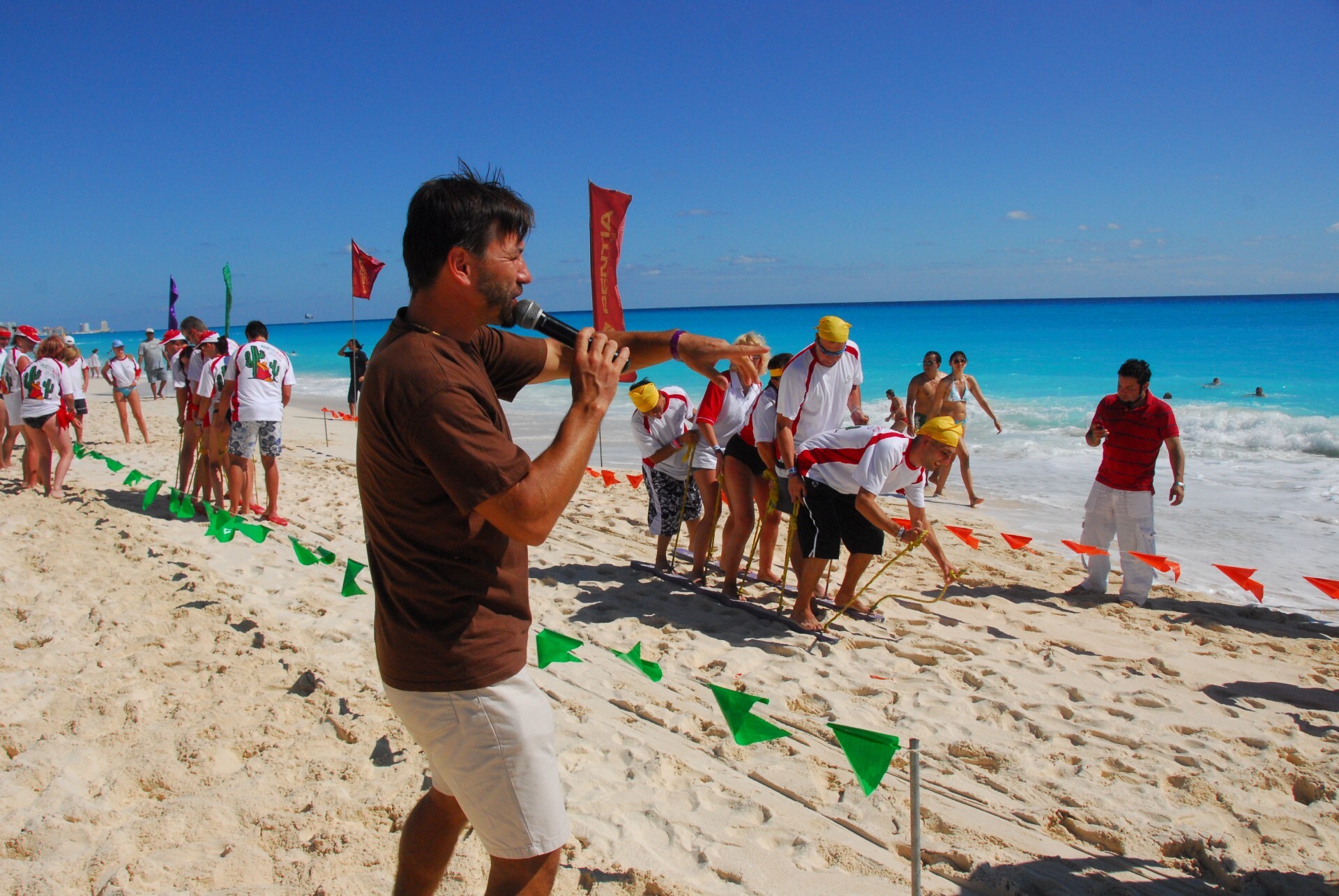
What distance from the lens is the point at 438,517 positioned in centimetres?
162

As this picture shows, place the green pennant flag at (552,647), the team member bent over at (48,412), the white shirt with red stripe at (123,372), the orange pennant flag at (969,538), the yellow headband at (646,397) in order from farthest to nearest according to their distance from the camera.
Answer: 1. the white shirt with red stripe at (123,372)
2. the team member bent over at (48,412)
3. the orange pennant flag at (969,538)
4. the yellow headband at (646,397)
5. the green pennant flag at (552,647)

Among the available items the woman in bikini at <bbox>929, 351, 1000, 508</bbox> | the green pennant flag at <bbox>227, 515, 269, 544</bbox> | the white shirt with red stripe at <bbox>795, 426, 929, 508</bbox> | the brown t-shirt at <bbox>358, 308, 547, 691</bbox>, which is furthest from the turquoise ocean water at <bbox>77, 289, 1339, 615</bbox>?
the brown t-shirt at <bbox>358, 308, 547, 691</bbox>

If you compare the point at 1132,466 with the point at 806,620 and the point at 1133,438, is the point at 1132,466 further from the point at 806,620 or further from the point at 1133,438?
the point at 806,620

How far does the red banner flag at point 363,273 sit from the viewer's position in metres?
11.5

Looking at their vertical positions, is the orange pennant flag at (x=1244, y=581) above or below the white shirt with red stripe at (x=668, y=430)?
below

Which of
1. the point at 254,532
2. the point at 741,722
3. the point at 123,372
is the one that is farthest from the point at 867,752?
the point at 123,372

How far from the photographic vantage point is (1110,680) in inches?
174

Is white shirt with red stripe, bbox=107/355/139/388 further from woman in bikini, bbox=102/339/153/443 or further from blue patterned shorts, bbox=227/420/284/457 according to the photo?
blue patterned shorts, bbox=227/420/284/457

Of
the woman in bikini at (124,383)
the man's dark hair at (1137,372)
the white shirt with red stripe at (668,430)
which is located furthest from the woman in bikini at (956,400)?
the woman in bikini at (124,383)

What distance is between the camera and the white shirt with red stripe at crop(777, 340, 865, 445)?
17.1 feet

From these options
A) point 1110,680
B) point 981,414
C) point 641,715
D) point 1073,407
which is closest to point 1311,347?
point 1073,407

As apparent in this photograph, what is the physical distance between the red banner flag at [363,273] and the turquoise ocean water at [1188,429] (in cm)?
345

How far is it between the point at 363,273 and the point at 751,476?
8240 millimetres

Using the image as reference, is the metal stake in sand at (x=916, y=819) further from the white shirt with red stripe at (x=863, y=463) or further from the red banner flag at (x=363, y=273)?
the red banner flag at (x=363, y=273)
